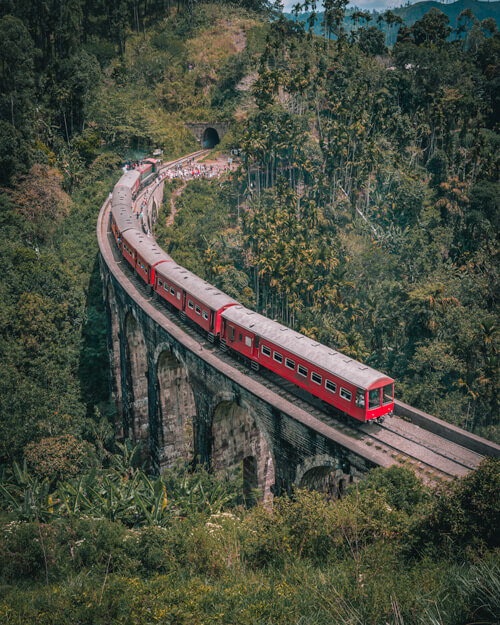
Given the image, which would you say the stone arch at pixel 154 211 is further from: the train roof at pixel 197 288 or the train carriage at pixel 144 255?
the train roof at pixel 197 288

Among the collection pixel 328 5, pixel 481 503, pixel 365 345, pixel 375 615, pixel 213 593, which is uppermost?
pixel 328 5

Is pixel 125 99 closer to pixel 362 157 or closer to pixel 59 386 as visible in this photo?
pixel 362 157

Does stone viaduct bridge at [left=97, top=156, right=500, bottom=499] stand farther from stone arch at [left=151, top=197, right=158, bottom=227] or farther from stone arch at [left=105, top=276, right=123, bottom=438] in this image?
stone arch at [left=151, top=197, right=158, bottom=227]

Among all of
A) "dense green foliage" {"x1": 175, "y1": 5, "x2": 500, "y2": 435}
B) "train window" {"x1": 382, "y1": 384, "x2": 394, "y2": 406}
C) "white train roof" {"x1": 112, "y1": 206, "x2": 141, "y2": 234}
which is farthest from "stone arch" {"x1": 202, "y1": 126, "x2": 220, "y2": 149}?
"train window" {"x1": 382, "y1": 384, "x2": 394, "y2": 406}

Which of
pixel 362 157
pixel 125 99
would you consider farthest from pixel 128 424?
pixel 125 99

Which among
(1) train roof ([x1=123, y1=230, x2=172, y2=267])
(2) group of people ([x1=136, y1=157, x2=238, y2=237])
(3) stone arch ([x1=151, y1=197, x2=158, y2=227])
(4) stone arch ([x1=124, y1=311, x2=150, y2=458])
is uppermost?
(1) train roof ([x1=123, y1=230, x2=172, y2=267])

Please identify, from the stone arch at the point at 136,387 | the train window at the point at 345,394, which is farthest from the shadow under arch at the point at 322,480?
the stone arch at the point at 136,387

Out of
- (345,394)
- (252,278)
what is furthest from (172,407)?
(252,278)
